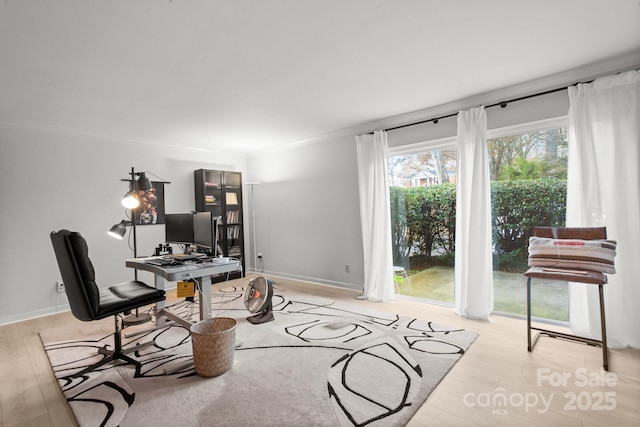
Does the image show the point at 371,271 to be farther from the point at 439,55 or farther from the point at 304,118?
the point at 439,55

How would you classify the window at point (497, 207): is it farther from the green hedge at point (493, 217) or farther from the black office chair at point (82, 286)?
the black office chair at point (82, 286)

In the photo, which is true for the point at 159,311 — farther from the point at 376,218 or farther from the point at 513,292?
the point at 513,292

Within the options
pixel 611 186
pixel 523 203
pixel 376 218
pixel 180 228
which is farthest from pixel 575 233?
pixel 180 228

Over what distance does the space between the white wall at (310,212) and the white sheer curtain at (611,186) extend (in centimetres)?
248

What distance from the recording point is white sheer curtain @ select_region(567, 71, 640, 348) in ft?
8.31

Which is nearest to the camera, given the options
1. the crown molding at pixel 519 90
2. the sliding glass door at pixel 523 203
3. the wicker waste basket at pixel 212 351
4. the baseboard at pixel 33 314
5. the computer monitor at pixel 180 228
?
the wicker waste basket at pixel 212 351

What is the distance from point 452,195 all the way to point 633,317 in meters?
1.90

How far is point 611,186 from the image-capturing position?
2.62 m

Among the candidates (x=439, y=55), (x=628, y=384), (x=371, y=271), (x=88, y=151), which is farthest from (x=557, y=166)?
(x=88, y=151)

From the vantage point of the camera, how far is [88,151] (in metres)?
4.25

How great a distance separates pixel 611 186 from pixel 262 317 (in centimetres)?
348

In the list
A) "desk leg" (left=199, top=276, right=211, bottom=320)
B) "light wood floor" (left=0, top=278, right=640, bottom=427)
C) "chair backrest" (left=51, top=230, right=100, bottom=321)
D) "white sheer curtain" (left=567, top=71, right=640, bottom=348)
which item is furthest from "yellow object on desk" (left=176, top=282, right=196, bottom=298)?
"white sheer curtain" (left=567, top=71, right=640, bottom=348)

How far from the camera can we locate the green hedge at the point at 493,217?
3.17m

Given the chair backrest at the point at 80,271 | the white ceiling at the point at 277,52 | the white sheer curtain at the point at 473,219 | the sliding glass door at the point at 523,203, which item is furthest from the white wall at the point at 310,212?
the chair backrest at the point at 80,271
